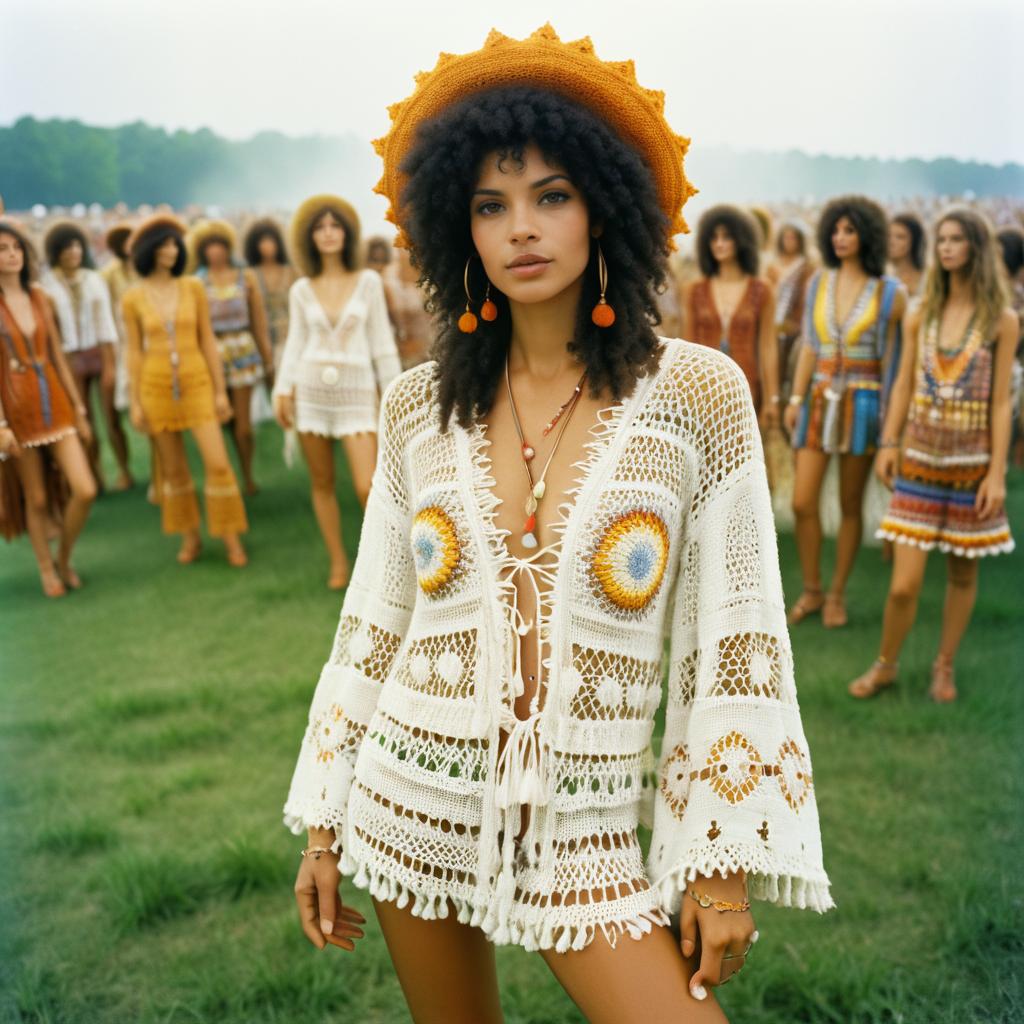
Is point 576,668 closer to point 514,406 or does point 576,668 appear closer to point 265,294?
point 514,406

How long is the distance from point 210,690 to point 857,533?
3.35 metres

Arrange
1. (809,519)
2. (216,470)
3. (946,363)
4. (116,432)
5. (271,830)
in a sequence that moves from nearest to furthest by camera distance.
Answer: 1. (271,830)
2. (946,363)
3. (809,519)
4. (216,470)
5. (116,432)

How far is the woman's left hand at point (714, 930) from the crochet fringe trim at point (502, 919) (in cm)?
6

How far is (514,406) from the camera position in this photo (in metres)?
1.89

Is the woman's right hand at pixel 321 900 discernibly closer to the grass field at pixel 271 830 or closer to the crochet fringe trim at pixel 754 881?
the crochet fringe trim at pixel 754 881

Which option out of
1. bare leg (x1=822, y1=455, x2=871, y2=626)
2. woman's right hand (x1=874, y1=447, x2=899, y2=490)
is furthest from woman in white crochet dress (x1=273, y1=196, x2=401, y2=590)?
woman's right hand (x1=874, y1=447, x2=899, y2=490)

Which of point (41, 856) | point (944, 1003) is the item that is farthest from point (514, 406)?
point (41, 856)

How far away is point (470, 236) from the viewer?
194 cm

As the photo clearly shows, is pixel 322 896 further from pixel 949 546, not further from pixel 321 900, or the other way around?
pixel 949 546

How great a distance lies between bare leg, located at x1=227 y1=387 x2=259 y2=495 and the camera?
28.2 ft

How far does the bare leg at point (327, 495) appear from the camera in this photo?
6.45m

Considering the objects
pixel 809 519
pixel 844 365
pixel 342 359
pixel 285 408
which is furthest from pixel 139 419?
pixel 844 365

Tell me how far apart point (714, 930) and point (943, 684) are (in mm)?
3750

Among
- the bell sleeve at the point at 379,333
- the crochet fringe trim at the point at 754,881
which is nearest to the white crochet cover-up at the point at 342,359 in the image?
the bell sleeve at the point at 379,333
